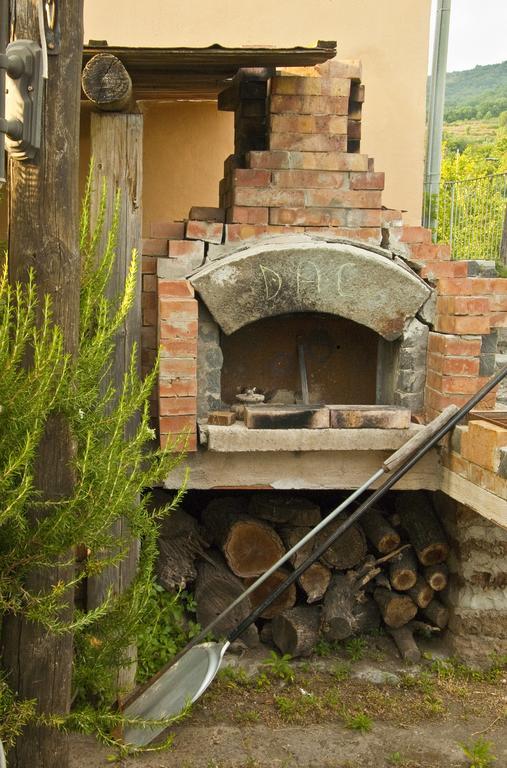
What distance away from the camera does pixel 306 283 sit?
4285mm

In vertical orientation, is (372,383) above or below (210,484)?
above

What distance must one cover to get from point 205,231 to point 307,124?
753 mm

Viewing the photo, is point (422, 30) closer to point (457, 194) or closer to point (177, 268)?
point (177, 268)

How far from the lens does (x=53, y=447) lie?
2.87 meters

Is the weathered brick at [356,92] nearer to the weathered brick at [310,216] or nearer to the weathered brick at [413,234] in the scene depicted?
the weathered brick at [310,216]

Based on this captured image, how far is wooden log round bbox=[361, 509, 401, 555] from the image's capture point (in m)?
4.83

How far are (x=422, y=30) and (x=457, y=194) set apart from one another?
5135 millimetres

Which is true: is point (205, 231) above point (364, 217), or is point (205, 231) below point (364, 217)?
below

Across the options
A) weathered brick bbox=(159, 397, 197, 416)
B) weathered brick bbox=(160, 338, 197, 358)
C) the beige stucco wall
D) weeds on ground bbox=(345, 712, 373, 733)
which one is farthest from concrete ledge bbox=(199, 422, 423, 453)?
the beige stucco wall

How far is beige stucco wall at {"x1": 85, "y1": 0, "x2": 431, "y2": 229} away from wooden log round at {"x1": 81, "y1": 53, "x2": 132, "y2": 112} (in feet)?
5.79

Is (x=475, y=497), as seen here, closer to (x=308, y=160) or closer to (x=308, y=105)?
(x=308, y=160)

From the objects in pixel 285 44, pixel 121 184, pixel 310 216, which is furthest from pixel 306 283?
pixel 285 44

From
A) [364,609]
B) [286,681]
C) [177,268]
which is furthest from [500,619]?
[177,268]

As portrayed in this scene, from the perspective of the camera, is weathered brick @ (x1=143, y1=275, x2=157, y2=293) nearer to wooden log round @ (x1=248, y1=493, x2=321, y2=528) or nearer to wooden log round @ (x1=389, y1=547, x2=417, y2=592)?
wooden log round @ (x1=248, y1=493, x2=321, y2=528)
